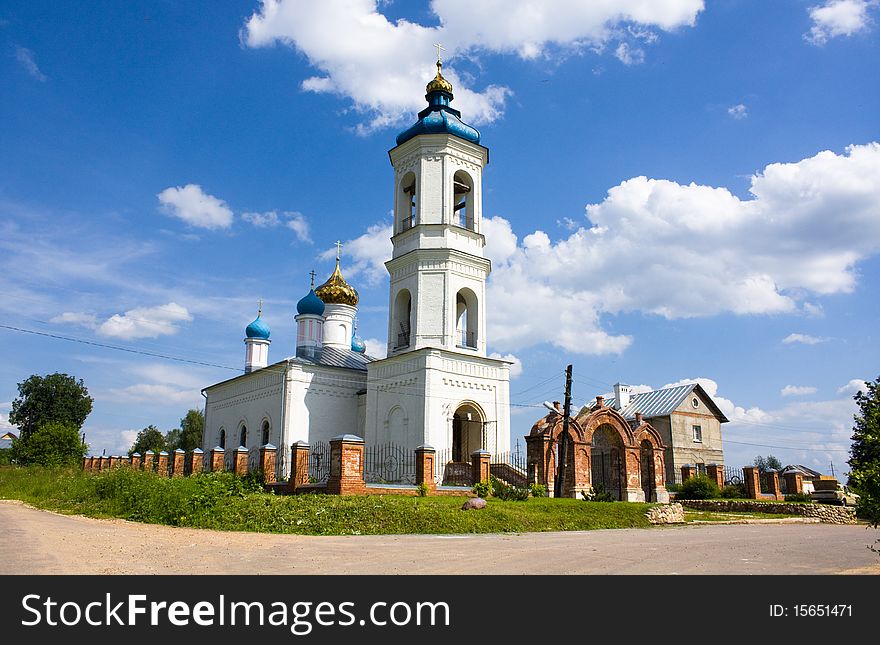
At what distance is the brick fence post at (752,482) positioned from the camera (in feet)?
87.0

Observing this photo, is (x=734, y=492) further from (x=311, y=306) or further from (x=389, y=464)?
(x=311, y=306)

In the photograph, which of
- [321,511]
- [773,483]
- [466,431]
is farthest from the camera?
[773,483]

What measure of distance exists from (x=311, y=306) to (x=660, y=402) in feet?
74.2

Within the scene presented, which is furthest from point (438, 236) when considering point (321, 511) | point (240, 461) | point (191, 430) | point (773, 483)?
point (191, 430)

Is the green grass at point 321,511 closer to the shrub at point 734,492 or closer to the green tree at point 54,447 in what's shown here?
the shrub at point 734,492

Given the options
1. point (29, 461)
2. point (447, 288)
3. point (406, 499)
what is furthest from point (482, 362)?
point (29, 461)

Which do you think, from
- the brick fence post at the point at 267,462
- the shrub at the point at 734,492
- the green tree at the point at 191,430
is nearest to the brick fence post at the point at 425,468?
the brick fence post at the point at 267,462

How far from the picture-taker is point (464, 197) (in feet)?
88.8

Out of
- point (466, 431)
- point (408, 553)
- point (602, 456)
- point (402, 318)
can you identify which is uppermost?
point (402, 318)

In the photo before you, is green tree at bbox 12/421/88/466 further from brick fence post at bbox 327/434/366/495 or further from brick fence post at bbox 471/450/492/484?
brick fence post at bbox 327/434/366/495

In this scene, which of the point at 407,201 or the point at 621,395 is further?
the point at 621,395

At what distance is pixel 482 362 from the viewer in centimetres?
2467
